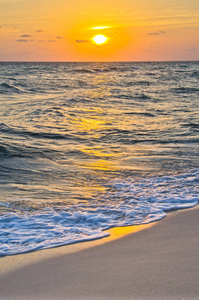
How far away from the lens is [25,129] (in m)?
10.6

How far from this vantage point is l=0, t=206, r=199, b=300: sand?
7.71 feet

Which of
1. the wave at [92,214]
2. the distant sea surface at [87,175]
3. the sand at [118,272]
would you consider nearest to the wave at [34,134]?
the distant sea surface at [87,175]

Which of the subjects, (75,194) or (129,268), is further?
(75,194)

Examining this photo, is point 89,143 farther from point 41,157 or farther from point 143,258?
point 143,258

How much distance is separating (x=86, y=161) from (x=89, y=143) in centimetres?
203

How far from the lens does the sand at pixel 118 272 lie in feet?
7.71

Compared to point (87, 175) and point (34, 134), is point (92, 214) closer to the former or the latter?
point (87, 175)

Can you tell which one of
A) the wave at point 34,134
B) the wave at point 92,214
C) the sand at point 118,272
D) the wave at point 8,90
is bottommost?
the sand at point 118,272

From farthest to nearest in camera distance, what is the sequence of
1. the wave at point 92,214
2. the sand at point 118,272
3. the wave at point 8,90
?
the wave at point 8,90 → the wave at point 92,214 → the sand at point 118,272

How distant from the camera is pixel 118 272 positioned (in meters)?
2.63

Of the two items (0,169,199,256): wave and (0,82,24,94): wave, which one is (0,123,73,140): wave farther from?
(0,82,24,94): wave

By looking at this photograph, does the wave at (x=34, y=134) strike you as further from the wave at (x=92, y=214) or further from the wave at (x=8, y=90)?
the wave at (x=8, y=90)

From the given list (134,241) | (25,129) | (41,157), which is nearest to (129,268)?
(134,241)

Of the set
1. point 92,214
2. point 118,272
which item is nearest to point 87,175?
point 92,214
